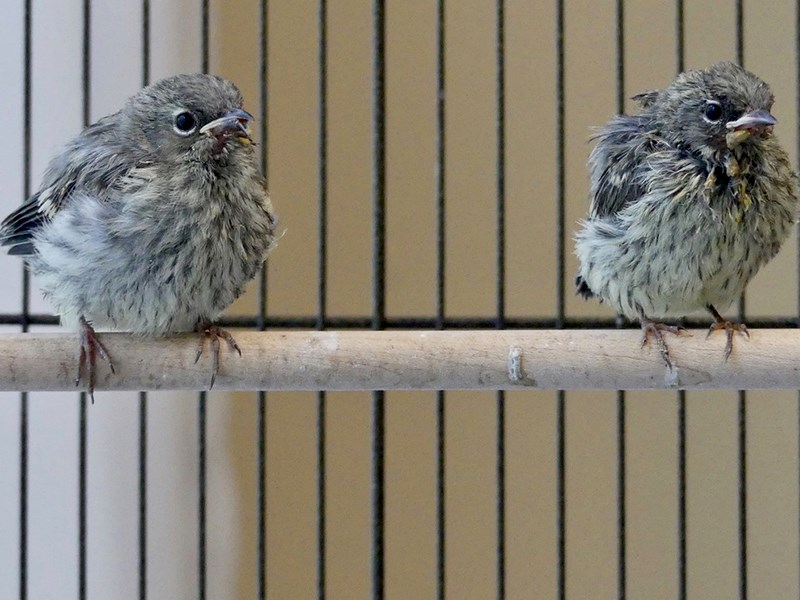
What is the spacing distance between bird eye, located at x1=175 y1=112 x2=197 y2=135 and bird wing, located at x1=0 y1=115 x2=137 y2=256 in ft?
0.27

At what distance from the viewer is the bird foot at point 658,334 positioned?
140 centimetres

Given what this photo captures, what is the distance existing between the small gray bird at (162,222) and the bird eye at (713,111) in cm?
65

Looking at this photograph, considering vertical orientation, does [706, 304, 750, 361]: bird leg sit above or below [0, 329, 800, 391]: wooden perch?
above

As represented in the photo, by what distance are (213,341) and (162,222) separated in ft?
0.60

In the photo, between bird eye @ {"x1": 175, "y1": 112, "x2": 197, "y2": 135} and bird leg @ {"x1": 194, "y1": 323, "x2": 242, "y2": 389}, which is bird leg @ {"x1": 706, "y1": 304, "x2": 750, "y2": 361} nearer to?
bird leg @ {"x1": 194, "y1": 323, "x2": 242, "y2": 389}

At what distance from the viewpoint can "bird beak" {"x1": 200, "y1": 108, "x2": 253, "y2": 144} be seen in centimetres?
134

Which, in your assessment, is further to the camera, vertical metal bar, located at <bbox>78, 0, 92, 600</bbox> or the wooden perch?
vertical metal bar, located at <bbox>78, 0, 92, 600</bbox>

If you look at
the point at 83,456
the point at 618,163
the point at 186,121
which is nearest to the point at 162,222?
the point at 186,121

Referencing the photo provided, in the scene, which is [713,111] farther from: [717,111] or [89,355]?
[89,355]

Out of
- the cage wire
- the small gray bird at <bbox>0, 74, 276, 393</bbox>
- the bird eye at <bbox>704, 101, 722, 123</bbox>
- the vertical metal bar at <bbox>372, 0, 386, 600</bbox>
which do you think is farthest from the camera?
the cage wire

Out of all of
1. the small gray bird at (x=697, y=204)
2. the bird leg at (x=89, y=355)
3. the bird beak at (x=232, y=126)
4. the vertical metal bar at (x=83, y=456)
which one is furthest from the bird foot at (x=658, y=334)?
the vertical metal bar at (x=83, y=456)

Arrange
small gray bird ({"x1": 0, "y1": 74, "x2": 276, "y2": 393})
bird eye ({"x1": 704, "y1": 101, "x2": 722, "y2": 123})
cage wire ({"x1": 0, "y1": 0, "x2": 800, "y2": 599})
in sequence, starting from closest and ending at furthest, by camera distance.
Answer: small gray bird ({"x1": 0, "y1": 74, "x2": 276, "y2": 393}) < bird eye ({"x1": 704, "y1": 101, "x2": 722, "y2": 123}) < cage wire ({"x1": 0, "y1": 0, "x2": 800, "y2": 599})

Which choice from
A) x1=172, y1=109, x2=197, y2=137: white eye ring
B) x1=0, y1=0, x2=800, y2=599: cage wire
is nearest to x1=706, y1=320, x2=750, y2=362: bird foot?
x1=172, y1=109, x2=197, y2=137: white eye ring

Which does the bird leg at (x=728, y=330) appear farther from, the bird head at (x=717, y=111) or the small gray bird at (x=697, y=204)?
the bird head at (x=717, y=111)
